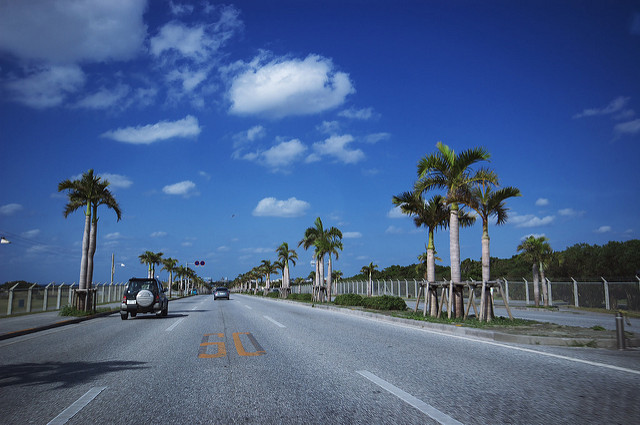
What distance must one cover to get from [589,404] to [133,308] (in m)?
16.8

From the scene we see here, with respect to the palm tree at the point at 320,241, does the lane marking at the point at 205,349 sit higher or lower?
lower

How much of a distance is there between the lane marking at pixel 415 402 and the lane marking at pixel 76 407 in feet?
11.7

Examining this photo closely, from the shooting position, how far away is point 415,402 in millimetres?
4727

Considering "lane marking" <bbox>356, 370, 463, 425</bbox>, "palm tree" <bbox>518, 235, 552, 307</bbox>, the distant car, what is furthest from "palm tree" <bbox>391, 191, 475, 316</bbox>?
the distant car

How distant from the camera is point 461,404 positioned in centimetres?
466

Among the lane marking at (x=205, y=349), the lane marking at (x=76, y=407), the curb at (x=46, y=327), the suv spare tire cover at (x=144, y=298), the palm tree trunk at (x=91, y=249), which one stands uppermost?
the palm tree trunk at (x=91, y=249)

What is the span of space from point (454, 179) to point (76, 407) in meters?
14.4

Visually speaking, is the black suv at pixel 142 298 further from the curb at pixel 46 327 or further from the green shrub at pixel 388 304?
the green shrub at pixel 388 304

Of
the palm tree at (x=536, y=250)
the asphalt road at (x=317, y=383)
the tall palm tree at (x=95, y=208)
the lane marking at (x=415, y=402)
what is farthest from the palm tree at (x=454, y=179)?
the palm tree at (x=536, y=250)

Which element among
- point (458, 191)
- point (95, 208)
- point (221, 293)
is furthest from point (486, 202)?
point (221, 293)

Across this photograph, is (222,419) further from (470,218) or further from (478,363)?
(470,218)

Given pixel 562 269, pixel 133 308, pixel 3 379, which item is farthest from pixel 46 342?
pixel 562 269

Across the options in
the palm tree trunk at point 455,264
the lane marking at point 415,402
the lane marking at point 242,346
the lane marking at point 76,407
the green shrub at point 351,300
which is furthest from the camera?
the green shrub at point 351,300

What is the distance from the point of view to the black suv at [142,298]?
57.1ft
